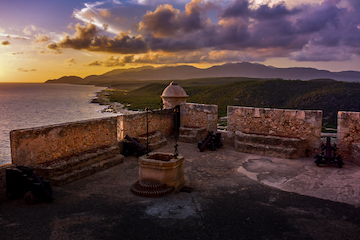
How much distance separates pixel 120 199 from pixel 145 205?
65 cm

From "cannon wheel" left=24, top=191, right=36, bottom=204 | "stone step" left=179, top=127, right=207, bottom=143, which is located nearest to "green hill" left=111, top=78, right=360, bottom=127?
"stone step" left=179, top=127, right=207, bottom=143

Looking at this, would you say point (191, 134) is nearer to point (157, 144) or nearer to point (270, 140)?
point (157, 144)

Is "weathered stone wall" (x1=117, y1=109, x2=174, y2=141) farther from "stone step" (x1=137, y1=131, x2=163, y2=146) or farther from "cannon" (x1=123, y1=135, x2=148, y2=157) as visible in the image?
"cannon" (x1=123, y1=135, x2=148, y2=157)

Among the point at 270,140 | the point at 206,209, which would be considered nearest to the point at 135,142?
the point at 206,209

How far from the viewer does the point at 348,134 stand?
8.73m

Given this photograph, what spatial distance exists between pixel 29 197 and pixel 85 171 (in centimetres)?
193

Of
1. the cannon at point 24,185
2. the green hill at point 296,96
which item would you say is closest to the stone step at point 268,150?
the cannon at point 24,185

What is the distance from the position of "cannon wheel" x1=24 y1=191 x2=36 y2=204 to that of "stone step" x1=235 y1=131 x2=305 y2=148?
7126mm

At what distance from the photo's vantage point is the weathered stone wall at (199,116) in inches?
459

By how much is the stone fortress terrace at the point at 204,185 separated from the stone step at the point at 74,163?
1.0 inches

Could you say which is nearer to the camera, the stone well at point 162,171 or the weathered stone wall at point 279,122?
the stone well at point 162,171

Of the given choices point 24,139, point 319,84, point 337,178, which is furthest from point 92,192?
point 319,84

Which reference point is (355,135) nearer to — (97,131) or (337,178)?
(337,178)

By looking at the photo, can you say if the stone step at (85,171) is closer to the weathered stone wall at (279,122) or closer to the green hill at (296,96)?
the weathered stone wall at (279,122)
